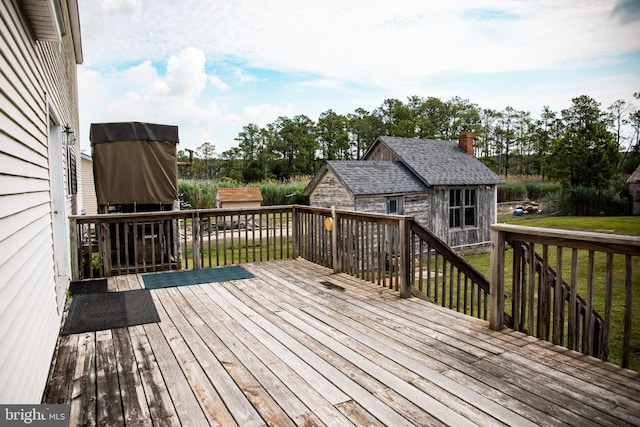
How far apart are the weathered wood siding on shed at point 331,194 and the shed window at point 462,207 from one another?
13.6ft

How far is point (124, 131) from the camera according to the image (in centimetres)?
663

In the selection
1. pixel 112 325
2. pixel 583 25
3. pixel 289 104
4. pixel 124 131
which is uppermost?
pixel 289 104

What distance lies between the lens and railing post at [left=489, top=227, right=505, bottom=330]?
326 centimetres

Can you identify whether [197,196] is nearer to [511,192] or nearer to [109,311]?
[109,311]

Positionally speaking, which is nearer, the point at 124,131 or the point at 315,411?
the point at 315,411

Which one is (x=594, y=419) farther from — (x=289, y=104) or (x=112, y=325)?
(x=289, y=104)

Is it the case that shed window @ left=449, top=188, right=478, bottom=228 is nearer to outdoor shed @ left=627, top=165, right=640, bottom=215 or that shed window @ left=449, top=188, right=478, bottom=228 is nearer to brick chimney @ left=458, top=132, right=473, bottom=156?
brick chimney @ left=458, top=132, right=473, bottom=156

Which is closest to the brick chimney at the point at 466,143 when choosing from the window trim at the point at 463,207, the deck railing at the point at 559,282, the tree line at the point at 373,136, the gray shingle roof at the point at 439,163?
the gray shingle roof at the point at 439,163

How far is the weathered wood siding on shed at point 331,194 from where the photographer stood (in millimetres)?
11875

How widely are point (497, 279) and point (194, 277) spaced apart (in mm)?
3911

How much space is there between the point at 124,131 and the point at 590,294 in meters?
6.64

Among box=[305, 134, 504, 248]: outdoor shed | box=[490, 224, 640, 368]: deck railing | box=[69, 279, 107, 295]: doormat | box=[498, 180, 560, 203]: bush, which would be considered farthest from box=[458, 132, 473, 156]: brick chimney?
box=[69, 279, 107, 295]: doormat

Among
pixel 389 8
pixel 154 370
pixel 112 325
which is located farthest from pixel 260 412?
pixel 389 8

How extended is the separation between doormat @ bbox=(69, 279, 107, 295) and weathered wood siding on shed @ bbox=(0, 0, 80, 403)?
1.74m
